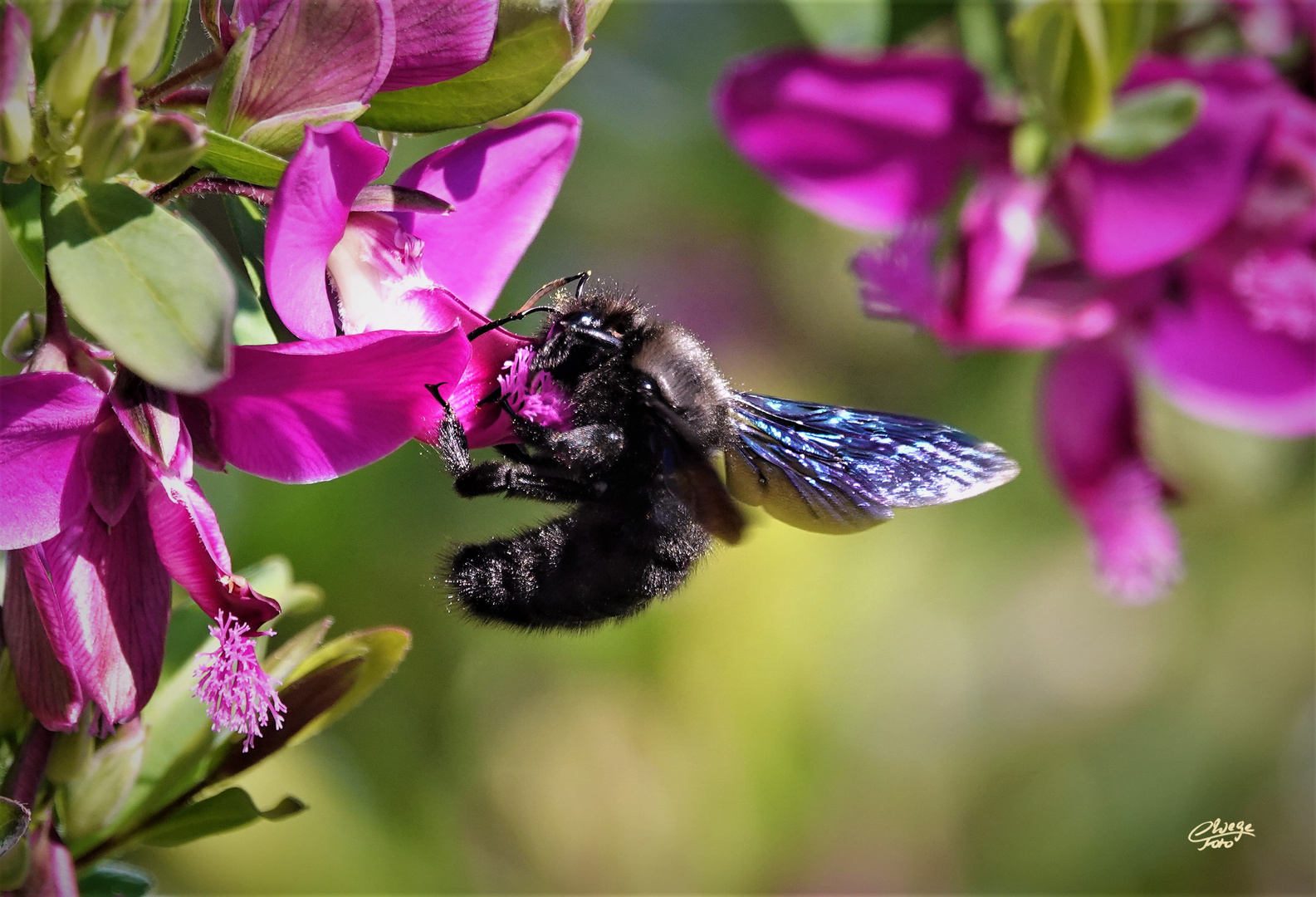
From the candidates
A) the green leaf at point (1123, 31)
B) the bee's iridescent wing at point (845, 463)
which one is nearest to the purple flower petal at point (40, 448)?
the bee's iridescent wing at point (845, 463)

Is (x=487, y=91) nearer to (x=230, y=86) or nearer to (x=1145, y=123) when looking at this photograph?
(x=230, y=86)

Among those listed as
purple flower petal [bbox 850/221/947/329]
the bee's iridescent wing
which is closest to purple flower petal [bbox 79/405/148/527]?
the bee's iridescent wing

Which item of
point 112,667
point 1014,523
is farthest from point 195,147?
point 1014,523

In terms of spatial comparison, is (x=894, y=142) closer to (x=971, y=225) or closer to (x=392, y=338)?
(x=971, y=225)

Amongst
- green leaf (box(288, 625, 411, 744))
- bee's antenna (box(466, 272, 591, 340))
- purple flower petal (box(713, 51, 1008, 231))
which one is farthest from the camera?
purple flower petal (box(713, 51, 1008, 231))

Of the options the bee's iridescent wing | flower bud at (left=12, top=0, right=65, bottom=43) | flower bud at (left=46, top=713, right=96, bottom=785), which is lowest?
flower bud at (left=46, top=713, right=96, bottom=785)

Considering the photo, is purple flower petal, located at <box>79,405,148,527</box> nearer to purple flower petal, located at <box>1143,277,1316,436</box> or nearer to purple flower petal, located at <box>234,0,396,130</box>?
purple flower petal, located at <box>234,0,396,130</box>
